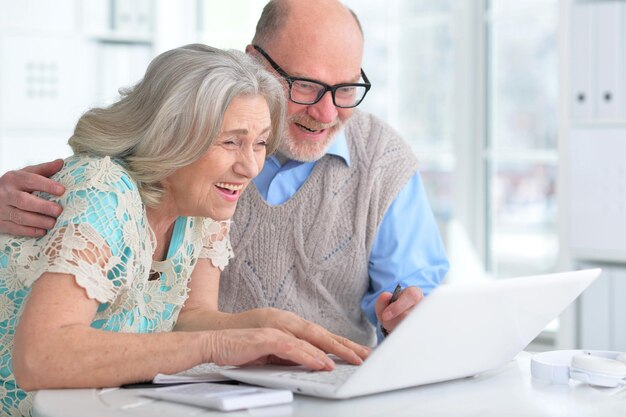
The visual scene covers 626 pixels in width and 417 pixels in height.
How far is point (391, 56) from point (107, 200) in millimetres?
3155

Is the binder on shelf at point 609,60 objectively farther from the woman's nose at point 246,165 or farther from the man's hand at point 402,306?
the woman's nose at point 246,165

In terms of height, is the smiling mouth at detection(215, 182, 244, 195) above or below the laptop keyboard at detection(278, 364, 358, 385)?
above

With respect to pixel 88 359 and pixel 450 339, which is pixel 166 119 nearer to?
pixel 88 359

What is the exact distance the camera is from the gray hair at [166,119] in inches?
63.4

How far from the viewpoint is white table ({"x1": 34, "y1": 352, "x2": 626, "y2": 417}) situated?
1221 mm

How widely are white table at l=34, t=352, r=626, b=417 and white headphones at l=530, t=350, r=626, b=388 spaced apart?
15 millimetres

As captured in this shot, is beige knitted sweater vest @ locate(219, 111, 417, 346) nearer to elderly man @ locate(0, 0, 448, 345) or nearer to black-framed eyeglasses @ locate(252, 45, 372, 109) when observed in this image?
elderly man @ locate(0, 0, 448, 345)

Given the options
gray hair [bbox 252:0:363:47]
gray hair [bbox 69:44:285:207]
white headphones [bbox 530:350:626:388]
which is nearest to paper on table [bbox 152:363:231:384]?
gray hair [bbox 69:44:285:207]

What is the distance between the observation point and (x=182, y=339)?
4.58ft

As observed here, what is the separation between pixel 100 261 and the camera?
4.73ft

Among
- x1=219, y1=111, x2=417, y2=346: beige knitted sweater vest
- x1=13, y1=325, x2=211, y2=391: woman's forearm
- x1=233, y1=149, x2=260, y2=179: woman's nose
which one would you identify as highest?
x1=233, y1=149, x2=260, y2=179: woman's nose

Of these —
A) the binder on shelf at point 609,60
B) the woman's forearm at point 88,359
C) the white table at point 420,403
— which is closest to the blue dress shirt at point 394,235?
the white table at point 420,403

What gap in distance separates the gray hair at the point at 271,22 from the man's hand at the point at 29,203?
68 centimetres

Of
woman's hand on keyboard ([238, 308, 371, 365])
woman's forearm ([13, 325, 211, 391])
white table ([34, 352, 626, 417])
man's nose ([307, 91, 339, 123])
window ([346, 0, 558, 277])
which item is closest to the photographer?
white table ([34, 352, 626, 417])
